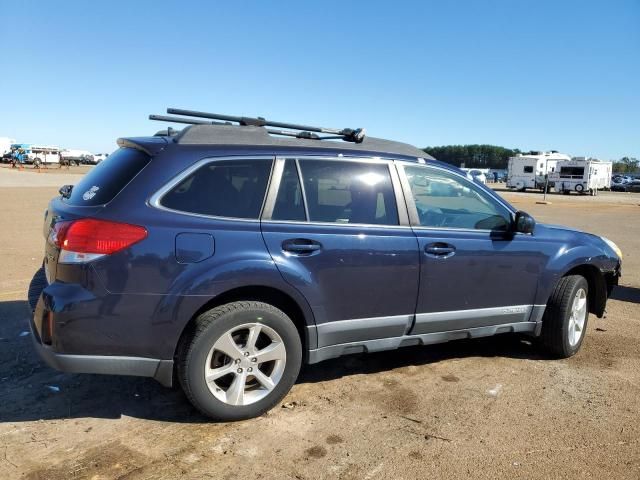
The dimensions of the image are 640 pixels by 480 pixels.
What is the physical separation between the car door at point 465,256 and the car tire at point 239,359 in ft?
3.55

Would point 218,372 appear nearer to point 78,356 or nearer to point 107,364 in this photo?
point 107,364

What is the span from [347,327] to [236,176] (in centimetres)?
127

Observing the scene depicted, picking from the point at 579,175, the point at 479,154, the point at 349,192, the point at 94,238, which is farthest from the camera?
the point at 479,154

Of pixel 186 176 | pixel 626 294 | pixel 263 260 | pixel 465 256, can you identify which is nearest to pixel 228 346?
pixel 263 260

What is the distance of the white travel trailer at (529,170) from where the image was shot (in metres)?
45.5

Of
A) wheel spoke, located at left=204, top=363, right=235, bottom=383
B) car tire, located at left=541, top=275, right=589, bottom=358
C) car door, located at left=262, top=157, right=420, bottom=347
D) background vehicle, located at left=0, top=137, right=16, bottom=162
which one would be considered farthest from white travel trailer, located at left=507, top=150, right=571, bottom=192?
background vehicle, located at left=0, top=137, right=16, bottom=162

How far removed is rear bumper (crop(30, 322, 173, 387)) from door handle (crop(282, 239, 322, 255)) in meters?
0.99

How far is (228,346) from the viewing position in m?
3.34

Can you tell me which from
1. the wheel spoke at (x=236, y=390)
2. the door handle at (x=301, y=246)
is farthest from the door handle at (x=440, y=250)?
the wheel spoke at (x=236, y=390)

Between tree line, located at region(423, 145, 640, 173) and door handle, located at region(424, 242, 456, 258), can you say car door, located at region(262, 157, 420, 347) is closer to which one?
door handle, located at region(424, 242, 456, 258)

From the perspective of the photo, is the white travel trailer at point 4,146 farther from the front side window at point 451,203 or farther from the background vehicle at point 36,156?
the front side window at point 451,203

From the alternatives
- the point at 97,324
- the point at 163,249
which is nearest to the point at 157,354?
the point at 97,324

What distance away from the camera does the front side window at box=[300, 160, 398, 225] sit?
372 centimetres

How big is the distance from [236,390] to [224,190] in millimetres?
1262
